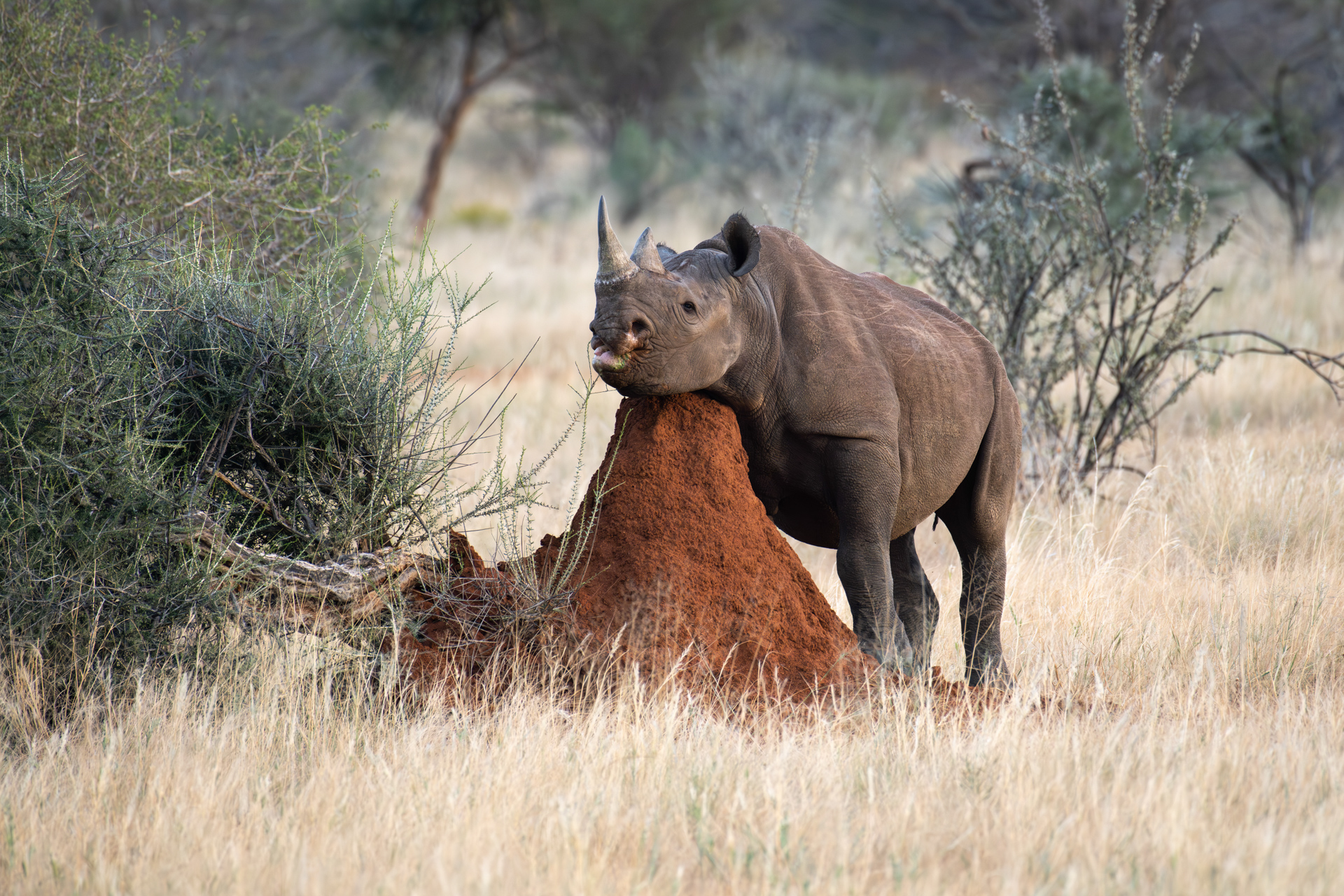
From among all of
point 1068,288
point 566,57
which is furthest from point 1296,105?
point 566,57

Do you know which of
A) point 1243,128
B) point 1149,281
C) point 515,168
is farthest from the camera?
point 515,168

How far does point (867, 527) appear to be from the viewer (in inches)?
163

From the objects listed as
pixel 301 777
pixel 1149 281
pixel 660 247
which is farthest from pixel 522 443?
pixel 301 777

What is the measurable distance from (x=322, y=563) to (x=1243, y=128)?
1513cm

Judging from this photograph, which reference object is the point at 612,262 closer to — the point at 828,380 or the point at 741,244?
the point at 741,244

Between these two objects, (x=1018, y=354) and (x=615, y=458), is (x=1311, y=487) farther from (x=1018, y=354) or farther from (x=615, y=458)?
(x=615, y=458)

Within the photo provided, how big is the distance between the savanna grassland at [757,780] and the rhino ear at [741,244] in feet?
4.61

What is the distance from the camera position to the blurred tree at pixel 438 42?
20969mm

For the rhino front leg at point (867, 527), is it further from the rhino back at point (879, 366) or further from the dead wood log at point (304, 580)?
the dead wood log at point (304, 580)

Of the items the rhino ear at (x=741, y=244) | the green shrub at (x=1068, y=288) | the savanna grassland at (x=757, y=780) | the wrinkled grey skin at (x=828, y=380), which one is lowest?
the savanna grassland at (x=757, y=780)

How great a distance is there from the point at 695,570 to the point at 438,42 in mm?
21336

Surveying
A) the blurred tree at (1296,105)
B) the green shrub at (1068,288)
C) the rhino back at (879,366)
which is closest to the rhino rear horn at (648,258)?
the rhino back at (879,366)

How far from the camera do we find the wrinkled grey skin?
150 inches

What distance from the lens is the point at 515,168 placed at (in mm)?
35969
